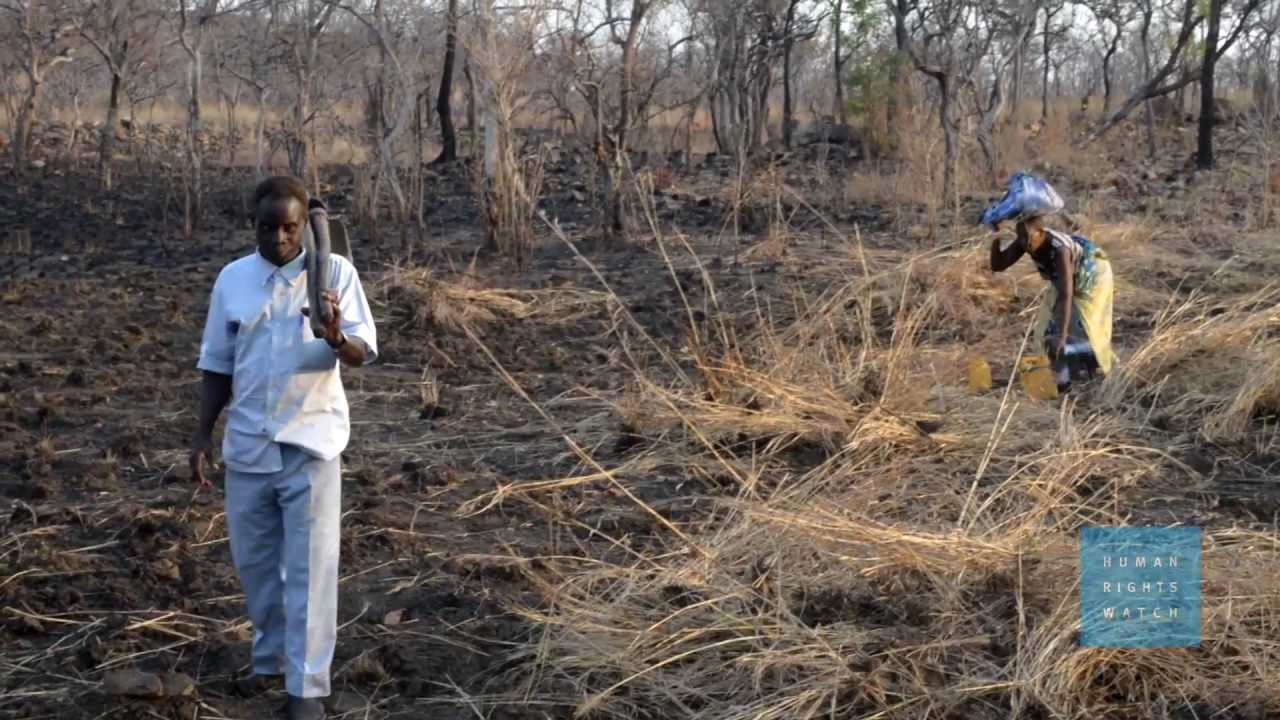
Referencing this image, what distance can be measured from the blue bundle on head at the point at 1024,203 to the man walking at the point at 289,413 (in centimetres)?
310

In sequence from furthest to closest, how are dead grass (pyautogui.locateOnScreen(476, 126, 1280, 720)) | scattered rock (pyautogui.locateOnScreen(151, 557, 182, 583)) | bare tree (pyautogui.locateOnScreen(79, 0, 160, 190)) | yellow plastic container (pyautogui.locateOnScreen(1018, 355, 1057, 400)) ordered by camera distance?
bare tree (pyautogui.locateOnScreen(79, 0, 160, 190))
yellow plastic container (pyautogui.locateOnScreen(1018, 355, 1057, 400))
scattered rock (pyautogui.locateOnScreen(151, 557, 182, 583))
dead grass (pyautogui.locateOnScreen(476, 126, 1280, 720))

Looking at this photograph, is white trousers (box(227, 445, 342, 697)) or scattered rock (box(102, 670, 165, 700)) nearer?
white trousers (box(227, 445, 342, 697))

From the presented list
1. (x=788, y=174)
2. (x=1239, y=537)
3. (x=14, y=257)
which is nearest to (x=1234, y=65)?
(x=788, y=174)

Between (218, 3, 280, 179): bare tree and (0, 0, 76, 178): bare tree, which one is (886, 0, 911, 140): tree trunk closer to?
(218, 3, 280, 179): bare tree

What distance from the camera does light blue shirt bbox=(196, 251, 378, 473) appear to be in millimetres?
3232

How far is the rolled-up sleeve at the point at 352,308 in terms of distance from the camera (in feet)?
10.6

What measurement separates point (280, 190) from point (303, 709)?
1149 millimetres

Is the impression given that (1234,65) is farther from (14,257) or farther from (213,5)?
(14,257)

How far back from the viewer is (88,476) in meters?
5.30

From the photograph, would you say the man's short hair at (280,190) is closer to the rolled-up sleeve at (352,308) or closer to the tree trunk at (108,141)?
the rolled-up sleeve at (352,308)

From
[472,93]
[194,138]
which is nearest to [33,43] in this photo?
[472,93]

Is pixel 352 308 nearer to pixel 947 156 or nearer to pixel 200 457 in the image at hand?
pixel 200 457

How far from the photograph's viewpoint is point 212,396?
133 inches
